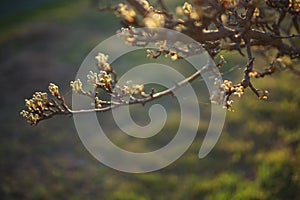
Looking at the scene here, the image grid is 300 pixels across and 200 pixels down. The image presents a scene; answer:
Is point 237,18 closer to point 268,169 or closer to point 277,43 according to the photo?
point 277,43

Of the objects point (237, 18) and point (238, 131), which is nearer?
point (237, 18)

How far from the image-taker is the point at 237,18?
12.0 feet

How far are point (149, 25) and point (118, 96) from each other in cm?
148

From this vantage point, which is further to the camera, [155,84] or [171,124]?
[155,84]

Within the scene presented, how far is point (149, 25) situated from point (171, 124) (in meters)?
6.69

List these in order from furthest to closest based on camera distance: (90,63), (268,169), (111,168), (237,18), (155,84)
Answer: (90,63), (155,84), (111,168), (268,169), (237,18)

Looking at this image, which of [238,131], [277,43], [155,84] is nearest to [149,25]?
[277,43]

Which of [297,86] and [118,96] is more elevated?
[297,86]

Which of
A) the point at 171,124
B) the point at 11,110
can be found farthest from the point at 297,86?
the point at 11,110

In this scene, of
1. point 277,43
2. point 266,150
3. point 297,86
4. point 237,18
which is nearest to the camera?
point 237,18

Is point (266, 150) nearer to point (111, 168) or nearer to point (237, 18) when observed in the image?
point (111, 168)

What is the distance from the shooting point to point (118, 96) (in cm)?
397

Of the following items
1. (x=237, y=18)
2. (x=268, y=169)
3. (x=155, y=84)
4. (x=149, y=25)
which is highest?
(x=155, y=84)

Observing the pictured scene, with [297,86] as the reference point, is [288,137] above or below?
below
